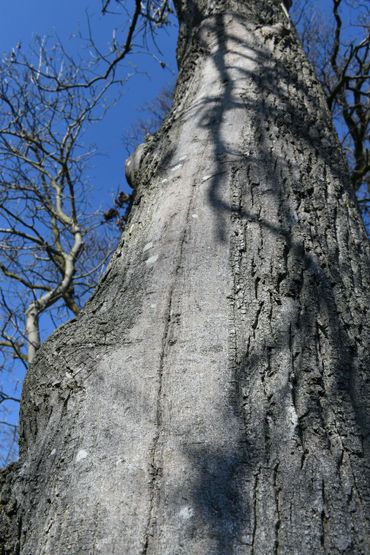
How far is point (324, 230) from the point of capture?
3.93 feet

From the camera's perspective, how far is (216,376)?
2.78ft

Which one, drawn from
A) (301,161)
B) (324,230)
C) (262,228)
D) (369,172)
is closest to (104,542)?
(262,228)

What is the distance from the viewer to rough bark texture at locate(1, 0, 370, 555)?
0.70m

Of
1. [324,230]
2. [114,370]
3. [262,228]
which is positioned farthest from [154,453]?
[324,230]

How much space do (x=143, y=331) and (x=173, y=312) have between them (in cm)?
7

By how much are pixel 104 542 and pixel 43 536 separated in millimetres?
123

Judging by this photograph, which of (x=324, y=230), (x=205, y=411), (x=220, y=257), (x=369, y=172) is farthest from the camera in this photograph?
(x=369, y=172)

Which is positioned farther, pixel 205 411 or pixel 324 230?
pixel 324 230

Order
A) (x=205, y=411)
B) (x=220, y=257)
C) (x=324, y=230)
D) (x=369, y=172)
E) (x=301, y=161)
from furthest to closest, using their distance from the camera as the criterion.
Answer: (x=369, y=172)
(x=301, y=161)
(x=324, y=230)
(x=220, y=257)
(x=205, y=411)

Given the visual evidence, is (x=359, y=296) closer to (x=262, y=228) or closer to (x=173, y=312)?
(x=262, y=228)

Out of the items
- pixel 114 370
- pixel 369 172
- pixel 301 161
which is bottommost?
pixel 114 370

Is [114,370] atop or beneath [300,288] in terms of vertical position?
beneath

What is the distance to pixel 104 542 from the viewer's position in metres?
0.68

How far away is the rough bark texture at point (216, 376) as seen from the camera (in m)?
0.70
